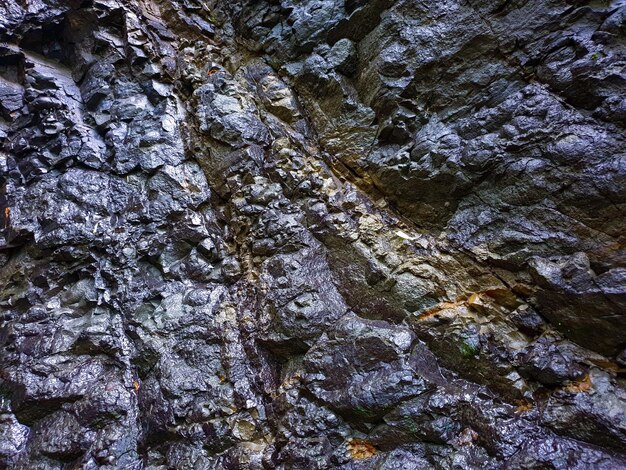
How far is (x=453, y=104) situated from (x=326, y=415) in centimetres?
329

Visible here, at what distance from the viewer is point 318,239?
4.11 m

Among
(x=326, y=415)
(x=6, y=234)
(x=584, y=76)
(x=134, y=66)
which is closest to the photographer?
(x=584, y=76)

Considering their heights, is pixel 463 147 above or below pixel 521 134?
below

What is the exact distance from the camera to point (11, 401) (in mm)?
3883

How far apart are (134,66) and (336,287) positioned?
14.4 feet

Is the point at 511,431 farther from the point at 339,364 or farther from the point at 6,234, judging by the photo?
the point at 6,234

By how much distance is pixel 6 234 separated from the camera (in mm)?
4699

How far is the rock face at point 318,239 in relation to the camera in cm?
298

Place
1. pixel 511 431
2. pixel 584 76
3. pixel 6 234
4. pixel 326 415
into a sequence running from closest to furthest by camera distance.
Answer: pixel 511 431 → pixel 584 76 → pixel 326 415 → pixel 6 234

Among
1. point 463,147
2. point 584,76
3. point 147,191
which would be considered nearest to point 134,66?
point 147,191

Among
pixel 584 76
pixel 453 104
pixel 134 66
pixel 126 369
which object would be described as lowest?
pixel 126 369

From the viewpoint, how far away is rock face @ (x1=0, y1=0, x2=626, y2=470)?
2.98 m

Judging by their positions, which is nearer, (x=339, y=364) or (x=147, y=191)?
(x=339, y=364)

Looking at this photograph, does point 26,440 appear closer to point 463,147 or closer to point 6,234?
point 6,234
